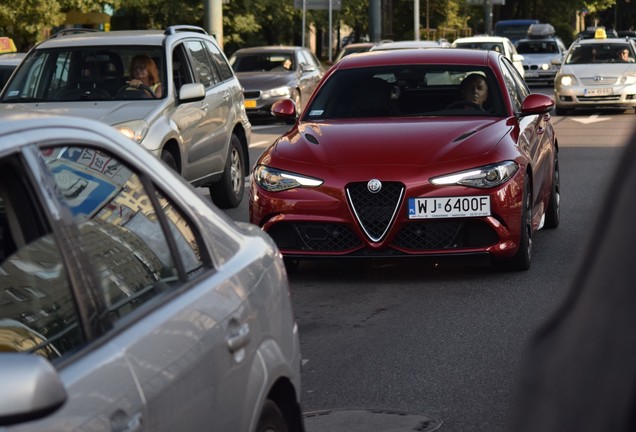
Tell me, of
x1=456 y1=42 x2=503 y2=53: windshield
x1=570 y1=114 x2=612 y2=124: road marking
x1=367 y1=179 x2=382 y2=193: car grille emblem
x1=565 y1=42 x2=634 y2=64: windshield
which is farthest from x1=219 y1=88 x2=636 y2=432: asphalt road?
x1=456 y1=42 x2=503 y2=53: windshield

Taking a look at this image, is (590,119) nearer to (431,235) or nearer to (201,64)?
(201,64)

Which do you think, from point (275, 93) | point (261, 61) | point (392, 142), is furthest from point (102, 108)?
point (261, 61)

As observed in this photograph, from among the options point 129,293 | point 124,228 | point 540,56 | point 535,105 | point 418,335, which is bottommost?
point 540,56

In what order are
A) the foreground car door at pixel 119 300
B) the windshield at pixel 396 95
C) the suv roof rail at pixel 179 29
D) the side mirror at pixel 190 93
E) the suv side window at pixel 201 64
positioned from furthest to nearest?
the suv side window at pixel 201 64 < the suv roof rail at pixel 179 29 < the side mirror at pixel 190 93 < the windshield at pixel 396 95 < the foreground car door at pixel 119 300

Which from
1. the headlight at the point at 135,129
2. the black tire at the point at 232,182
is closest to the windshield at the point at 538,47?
the black tire at the point at 232,182

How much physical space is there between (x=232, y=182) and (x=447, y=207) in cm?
547

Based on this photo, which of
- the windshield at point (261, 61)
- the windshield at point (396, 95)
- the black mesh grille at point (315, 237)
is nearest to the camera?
the black mesh grille at point (315, 237)

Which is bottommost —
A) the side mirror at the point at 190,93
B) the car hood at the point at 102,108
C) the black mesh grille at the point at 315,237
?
the black mesh grille at the point at 315,237

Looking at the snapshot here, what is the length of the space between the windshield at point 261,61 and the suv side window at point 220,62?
15.0 metres

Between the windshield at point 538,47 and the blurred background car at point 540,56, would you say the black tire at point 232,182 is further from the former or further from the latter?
the windshield at point 538,47

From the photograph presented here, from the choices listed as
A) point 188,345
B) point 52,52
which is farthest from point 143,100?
point 188,345

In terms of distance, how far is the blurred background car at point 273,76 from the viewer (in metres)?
27.8

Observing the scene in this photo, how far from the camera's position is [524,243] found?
381 inches

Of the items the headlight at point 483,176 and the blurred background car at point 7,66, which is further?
the blurred background car at point 7,66
